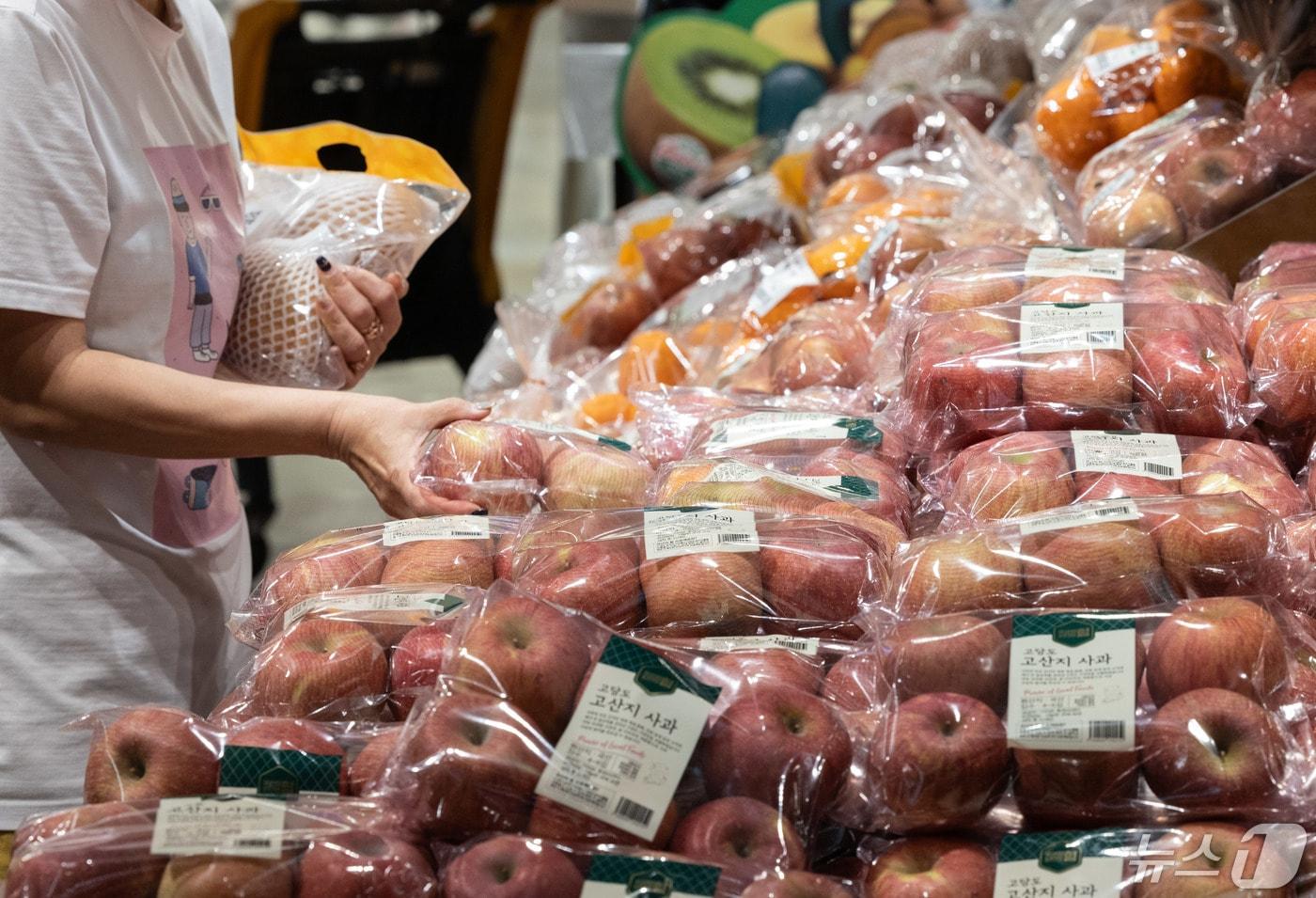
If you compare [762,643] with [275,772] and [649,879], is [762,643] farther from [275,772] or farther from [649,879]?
[275,772]

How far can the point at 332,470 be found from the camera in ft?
16.0

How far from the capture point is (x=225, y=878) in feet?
2.72

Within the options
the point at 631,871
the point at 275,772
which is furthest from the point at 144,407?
the point at 631,871

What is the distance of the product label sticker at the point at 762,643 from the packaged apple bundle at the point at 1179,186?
3.15 ft

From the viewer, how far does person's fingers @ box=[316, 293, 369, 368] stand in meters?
1.66

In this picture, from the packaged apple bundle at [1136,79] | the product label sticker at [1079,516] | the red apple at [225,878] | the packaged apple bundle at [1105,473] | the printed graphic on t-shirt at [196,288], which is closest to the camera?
the red apple at [225,878]

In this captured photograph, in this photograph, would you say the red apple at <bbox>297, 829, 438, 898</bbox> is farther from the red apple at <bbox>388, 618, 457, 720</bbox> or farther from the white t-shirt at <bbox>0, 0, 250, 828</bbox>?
the white t-shirt at <bbox>0, 0, 250, 828</bbox>

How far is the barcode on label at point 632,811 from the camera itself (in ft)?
2.84

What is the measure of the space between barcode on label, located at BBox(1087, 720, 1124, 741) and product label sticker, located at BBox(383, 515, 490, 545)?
0.58 metres

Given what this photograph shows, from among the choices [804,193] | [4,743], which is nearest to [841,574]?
[4,743]

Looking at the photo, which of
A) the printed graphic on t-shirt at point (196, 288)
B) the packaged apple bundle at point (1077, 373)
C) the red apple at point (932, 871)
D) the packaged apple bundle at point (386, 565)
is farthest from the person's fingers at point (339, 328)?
the red apple at point (932, 871)

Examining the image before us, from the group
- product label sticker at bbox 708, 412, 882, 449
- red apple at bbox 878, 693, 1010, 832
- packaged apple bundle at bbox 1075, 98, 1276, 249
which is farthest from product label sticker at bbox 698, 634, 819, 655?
packaged apple bundle at bbox 1075, 98, 1276, 249

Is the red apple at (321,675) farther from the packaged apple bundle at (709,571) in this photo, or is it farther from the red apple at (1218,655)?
the red apple at (1218,655)

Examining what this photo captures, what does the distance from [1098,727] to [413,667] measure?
508 millimetres
